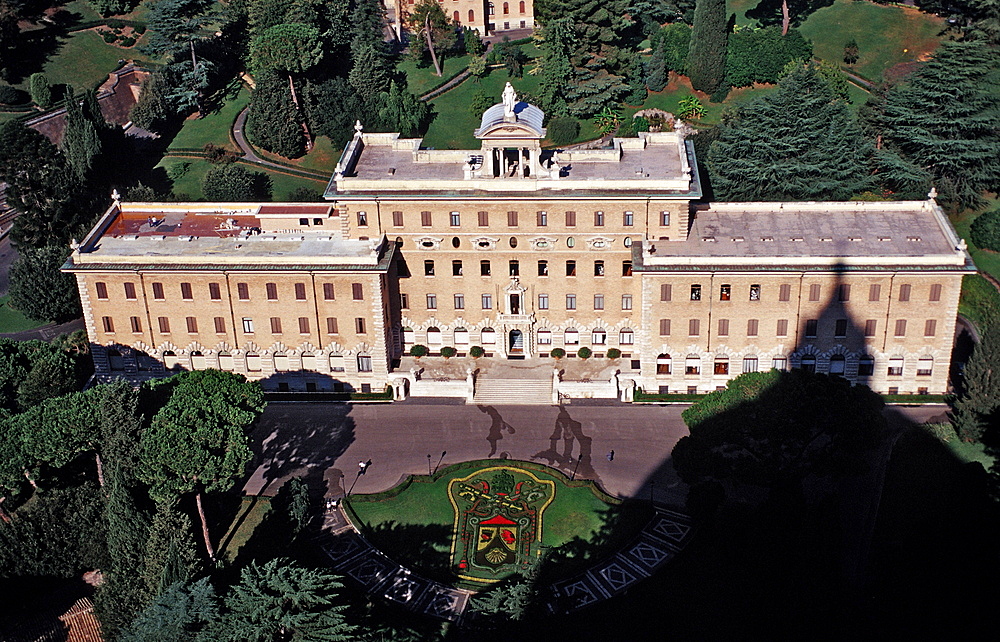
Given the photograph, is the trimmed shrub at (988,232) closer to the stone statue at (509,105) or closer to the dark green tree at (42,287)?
the stone statue at (509,105)

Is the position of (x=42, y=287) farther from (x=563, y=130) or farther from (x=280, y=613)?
(x=563, y=130)

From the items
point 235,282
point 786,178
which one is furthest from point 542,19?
point 235,282

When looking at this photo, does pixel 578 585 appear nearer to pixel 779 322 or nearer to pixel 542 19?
pixel 779 322

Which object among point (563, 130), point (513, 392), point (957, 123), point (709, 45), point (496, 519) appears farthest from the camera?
point (709, 45)

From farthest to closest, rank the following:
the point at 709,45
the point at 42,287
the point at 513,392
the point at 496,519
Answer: the point at 709,45
the point at 42,287
the point at 513,392
the point at 496,519

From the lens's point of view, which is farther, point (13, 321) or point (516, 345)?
point (13, 321)

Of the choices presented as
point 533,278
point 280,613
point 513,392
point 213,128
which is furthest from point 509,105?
point 213,128

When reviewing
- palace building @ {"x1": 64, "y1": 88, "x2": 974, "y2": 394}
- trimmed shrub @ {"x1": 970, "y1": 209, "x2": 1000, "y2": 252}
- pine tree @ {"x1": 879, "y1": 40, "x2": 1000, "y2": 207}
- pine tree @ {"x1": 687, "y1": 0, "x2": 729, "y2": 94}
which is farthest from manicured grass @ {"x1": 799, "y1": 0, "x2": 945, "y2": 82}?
palace building @ {"x1": 64, "y1": 88, "x2": 974, "y2": 394}
